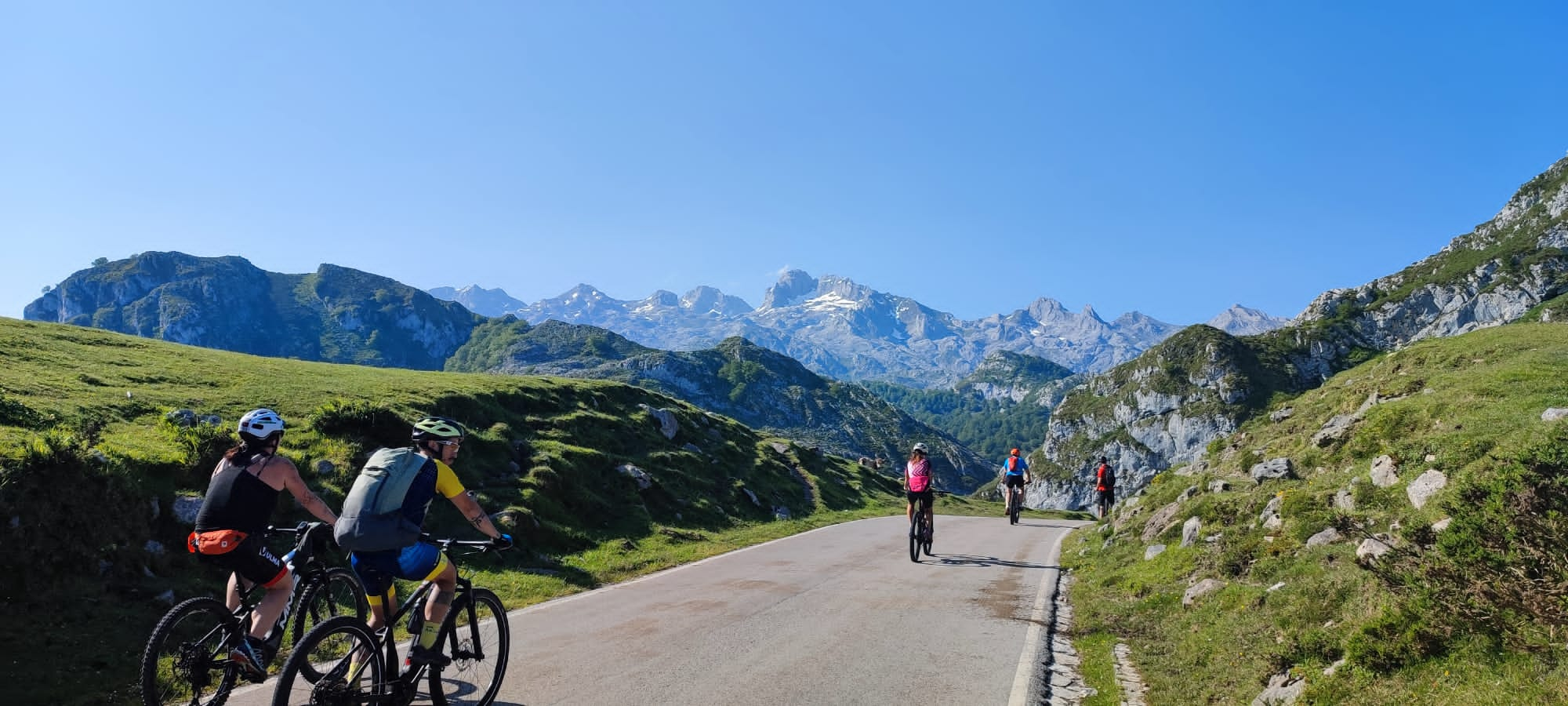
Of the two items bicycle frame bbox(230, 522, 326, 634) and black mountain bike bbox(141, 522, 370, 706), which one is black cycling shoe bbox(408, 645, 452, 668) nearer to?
black mountain bike bbox(141, 522, 370, 706)

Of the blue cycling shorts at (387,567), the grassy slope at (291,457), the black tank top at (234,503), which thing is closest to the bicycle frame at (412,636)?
the blue cycling shorts at (387,567)

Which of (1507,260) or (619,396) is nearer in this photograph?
(619,396)

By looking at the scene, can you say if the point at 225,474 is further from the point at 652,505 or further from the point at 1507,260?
the point at 1507,260

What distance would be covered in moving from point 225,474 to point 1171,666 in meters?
11.2

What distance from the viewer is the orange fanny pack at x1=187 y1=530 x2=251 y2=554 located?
678 centimetres

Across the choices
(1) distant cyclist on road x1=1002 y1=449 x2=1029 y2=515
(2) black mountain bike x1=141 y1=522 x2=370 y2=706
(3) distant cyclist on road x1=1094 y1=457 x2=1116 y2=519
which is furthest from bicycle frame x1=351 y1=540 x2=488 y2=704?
(3) distant cyclist on road x1=1094 y1=457 x2=1116 y2=519

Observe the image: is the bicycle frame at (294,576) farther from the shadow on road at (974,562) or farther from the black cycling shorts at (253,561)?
the shadow on road at (974,562)

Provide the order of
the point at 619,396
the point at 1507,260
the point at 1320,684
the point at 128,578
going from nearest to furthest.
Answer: the point at 1320,684 → the point at 128,578 → the point at 619,396 → the point at 1507,260

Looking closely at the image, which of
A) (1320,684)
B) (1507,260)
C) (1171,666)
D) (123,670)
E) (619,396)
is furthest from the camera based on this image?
(1507,260)

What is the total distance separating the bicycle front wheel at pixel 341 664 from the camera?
5762 mm

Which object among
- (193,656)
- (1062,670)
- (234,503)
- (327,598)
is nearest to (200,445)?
(327,598)

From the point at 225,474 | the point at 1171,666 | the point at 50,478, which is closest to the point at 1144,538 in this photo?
the point at 1171,666

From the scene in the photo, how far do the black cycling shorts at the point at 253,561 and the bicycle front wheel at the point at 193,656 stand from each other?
1.15 feet

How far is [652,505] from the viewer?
2569 centimetres
